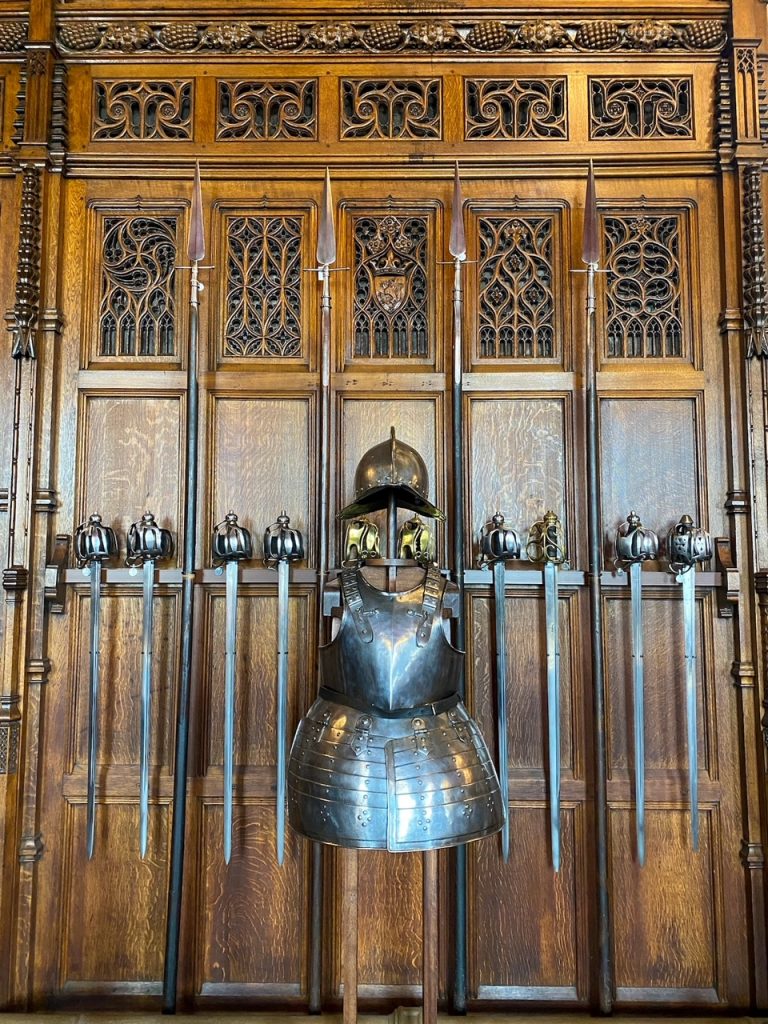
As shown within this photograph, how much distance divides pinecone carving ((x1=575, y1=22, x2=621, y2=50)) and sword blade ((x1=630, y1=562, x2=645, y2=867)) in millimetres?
2126

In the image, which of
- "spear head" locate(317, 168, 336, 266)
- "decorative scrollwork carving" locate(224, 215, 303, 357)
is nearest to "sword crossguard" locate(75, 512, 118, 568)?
"decorative scrollwork carving" locate(224, 215, 303, 357)

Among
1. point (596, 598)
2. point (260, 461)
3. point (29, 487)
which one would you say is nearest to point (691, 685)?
point (596, 598)

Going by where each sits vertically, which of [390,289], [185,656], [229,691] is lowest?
[229,691]

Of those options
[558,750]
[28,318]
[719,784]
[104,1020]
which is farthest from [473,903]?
[28,318]

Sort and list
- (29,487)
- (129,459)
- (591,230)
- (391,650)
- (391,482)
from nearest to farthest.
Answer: (391,650) → (391,482) → (591,230) → (29,487) → (129,459)

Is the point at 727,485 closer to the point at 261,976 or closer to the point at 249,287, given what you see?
the point at 249,287

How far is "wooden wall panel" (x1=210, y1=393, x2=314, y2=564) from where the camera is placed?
3.34m

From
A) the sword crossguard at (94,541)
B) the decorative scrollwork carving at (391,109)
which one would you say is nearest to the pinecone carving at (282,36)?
the decorative scrollwork carving at (391,109)

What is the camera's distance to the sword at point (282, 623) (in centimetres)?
309

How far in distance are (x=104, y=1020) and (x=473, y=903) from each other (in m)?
1.39

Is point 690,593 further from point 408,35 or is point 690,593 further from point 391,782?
point 408,35

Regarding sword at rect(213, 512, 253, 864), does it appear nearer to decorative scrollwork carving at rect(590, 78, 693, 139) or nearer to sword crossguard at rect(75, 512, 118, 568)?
sword crossguard at rect(75, 512, 118, 568)

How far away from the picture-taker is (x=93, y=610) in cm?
315

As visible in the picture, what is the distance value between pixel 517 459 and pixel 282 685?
50.3 inches
